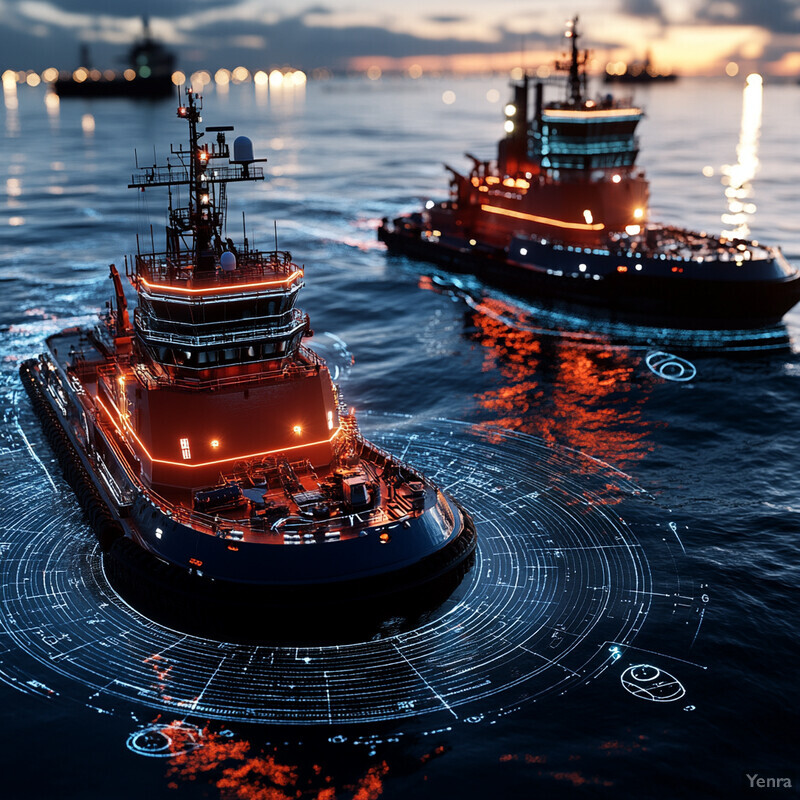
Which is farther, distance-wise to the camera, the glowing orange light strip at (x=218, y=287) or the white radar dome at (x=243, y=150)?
the white radar dome at (x=243, y=150)

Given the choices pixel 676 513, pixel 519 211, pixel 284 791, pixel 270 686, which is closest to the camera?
pixel 284 791

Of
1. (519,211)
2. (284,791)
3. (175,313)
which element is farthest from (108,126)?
(284,791)

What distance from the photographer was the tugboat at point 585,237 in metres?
57.1

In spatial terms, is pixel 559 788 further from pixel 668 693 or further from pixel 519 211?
pixel 519 211

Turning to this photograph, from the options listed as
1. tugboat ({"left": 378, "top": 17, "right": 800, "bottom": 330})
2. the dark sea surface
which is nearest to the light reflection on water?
tugboat ({"left": 378, "top": 17, "right": 800, "bottom": 330})

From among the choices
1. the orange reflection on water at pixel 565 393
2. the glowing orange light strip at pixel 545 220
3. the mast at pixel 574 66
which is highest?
the mast at pixel 574 66

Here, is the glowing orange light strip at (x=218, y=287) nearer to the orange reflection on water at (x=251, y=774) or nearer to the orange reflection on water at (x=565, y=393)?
the orange reflection on water at (x=251, y=774)

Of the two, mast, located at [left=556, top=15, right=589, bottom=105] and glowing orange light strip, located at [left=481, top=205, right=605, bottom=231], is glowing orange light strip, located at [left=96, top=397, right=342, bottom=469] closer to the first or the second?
glowing orange light strip, located at [left=481, top=205, right=605, bottom=231]

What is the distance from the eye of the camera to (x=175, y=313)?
92.0ft

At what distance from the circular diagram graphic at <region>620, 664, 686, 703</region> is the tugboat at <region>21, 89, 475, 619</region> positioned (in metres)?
6.24

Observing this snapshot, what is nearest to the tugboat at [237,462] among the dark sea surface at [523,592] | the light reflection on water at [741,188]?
the dark sea surface at [523,592]

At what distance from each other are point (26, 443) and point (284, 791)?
2581 cm

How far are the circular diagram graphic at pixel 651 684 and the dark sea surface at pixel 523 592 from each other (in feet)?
0.24
